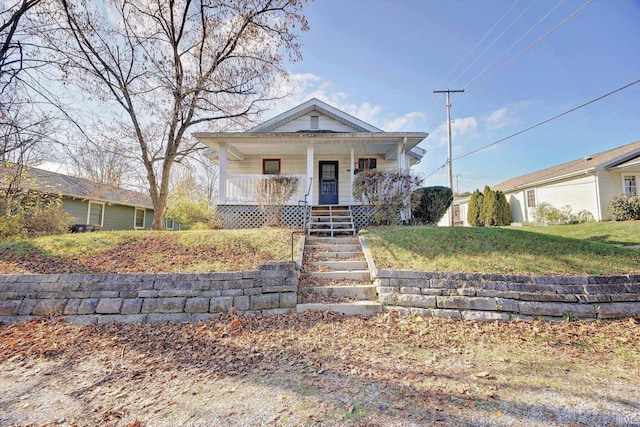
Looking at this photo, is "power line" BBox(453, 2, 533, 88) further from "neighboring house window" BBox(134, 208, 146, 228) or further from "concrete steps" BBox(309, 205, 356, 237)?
"neighboring house window" BBox(134, 208, 146, 228)

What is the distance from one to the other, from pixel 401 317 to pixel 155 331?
344cm

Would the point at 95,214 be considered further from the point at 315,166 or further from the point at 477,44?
the point at 477,44

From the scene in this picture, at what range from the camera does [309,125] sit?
1227 cm

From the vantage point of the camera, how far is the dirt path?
2225mm

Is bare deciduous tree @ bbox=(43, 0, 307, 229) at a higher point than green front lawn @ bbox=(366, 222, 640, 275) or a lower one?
higher

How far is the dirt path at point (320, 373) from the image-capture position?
2.22 meters

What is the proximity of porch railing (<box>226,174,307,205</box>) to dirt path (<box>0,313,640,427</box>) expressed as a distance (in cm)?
619

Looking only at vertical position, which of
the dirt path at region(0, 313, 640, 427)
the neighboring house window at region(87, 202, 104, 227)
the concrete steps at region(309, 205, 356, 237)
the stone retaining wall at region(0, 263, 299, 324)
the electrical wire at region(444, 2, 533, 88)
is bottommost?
the dirt path at region(0, 313, 640, 427)

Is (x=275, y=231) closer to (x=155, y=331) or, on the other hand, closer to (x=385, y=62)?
(x=155, y=331)

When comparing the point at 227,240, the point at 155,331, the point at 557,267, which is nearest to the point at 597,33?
the point at 557,267

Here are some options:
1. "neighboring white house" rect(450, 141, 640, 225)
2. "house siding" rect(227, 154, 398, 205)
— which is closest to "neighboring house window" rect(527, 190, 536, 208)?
"neighboring white house" rect(450, 141, 640, 225)

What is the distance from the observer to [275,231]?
7859mm

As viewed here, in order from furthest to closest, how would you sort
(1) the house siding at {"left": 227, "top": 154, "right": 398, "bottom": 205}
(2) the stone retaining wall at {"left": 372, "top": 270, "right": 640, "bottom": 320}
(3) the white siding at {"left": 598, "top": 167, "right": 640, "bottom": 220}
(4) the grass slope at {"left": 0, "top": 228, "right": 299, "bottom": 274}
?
(3) the white siding at {"left": 598, "top": 167, "right": 640, "bottom": 220} → (1) the house siding at {"left": 227, "top": 154, "right": 398, "bottom": 205} → (4) the grass slope at {"left": 0, "top": 228, "right": 299, "bottom": 274} → (2) the stone retaining wall at {"left": 372, "top": 270, "right": 640, "bottom": 320}

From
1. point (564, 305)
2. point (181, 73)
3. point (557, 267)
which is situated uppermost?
point (181, 73)
